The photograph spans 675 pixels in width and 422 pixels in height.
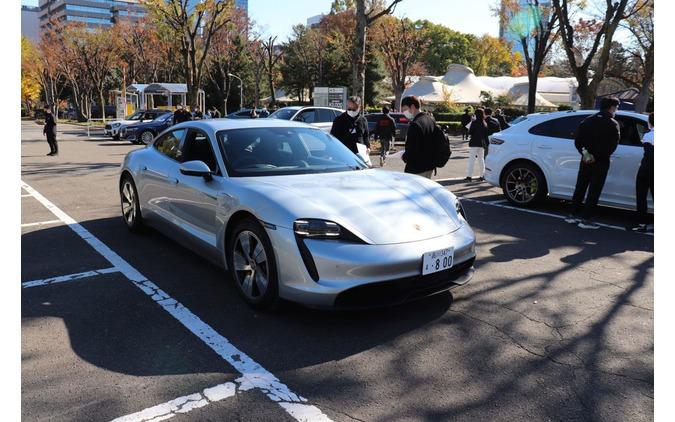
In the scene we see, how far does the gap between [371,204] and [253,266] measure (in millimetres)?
1046

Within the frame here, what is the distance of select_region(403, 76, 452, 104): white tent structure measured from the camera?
134ft

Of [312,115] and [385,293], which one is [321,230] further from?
[312,115]

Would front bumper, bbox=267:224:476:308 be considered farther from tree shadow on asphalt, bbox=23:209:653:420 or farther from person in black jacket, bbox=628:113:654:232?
person in black jacket, bbox=628:113:654:232

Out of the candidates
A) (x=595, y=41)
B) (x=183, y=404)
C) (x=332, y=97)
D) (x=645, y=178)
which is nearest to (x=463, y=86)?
(x=332, y=97)

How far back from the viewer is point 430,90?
41.2m

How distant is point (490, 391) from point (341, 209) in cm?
158

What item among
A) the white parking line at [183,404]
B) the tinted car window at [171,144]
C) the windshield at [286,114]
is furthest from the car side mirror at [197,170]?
the windshield at [286,114]

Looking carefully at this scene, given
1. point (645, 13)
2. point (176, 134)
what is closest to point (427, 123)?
point (176, 134)

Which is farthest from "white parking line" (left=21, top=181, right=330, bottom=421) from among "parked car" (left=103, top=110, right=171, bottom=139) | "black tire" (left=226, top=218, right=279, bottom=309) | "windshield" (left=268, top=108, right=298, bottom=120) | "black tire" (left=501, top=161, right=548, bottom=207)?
"parked car" (left=103, top=110, right=171, bottom=139)

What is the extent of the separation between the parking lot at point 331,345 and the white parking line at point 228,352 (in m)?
0.01

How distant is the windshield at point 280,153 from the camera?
469cm

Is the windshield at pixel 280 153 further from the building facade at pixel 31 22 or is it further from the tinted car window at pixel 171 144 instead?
the building facade at pixel 31 22

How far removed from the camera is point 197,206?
4840mm

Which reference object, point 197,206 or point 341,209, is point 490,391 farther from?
point 197,206
